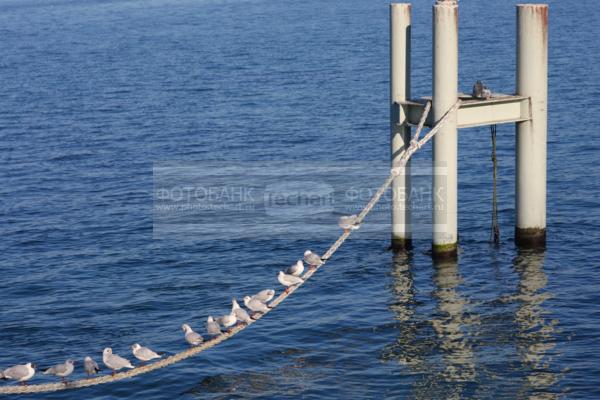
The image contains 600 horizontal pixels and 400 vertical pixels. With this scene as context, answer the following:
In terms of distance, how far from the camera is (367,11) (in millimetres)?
174375

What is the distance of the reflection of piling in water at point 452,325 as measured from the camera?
116 ft

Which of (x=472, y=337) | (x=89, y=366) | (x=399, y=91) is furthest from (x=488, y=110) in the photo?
(x=89, y=366)

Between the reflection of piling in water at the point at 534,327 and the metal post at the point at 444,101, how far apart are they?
14.0ft

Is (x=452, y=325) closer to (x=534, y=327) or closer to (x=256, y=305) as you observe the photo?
(x=534, y=327)

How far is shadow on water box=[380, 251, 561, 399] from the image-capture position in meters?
34.2

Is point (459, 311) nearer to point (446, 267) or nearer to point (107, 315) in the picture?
point (446, 267)

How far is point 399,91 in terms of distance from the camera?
146 feet

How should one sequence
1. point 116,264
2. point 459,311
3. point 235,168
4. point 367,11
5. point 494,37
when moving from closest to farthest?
point 459,311
point 116,264
point 235,168
point 494,37
point 367,11

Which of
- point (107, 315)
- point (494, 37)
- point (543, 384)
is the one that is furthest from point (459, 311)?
point (494, 37)

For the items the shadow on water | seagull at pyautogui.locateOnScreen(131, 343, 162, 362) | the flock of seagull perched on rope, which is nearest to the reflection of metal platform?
the shadow on water

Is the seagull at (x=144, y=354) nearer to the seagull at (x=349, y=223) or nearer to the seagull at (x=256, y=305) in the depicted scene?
the seagull at (x=256, y=305)

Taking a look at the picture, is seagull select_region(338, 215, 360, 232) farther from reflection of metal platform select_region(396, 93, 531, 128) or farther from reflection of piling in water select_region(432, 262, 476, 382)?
reflection of metal platform select_region(396, 93, 531, 128)

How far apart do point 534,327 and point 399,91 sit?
459 inches

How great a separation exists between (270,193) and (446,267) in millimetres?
17674
